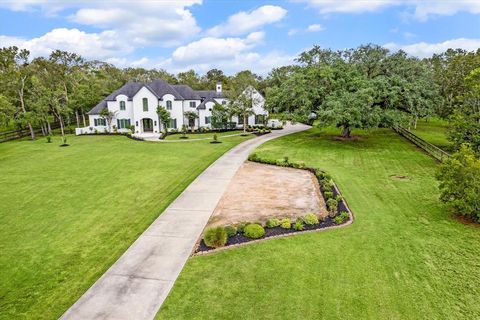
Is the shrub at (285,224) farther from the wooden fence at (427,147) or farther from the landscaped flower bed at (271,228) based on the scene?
the wooden fence at (427,147)

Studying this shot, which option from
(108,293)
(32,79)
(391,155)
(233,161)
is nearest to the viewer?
(108,293)

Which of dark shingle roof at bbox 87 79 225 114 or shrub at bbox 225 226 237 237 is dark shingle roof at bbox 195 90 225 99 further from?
shrub at bbox 225 226 237 237

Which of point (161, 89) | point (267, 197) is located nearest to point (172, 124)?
point (161, 89)

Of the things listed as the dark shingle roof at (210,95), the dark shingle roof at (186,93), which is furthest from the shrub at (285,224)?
the dark shingle roof at (210,95)

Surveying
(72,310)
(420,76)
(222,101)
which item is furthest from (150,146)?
(420,76)

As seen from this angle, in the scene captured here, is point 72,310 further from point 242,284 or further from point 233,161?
point 233,161

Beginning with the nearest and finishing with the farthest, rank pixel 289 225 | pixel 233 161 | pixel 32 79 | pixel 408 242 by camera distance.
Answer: pixel 408 242, pixel 289 225, pixel 233 161, pixel 32 79
